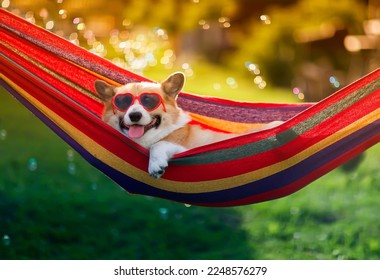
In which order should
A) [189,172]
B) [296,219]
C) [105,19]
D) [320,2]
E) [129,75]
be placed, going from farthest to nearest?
1. [320,2]
2. [105,19]
3. [296,219]
4. [129,75]
5. [189,172]

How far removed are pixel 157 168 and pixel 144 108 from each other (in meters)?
0.22

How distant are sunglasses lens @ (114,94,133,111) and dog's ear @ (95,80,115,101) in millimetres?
63

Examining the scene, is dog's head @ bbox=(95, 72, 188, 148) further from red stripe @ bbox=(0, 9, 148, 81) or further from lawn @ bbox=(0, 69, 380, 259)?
lawn @ bbox=(0, 69, 380, 259)

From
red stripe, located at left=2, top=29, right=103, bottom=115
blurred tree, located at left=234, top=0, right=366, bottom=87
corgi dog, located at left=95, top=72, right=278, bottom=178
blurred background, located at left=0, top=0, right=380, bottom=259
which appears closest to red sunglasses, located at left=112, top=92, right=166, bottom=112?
corgi dog, located at left=95, top=72, right=278, bottom=178

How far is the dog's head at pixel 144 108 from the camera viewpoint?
231 centimetres

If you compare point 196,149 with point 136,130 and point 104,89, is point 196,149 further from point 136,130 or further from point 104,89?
point 104,89

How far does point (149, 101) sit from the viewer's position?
2336 mm

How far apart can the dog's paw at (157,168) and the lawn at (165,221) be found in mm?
1063

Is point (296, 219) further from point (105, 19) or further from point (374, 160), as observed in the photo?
point (105, 19)

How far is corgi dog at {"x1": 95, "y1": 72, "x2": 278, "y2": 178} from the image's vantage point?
2307 mm

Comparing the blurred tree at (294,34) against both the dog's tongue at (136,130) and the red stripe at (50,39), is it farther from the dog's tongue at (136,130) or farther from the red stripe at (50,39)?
the dog's tongue at (136,130)
